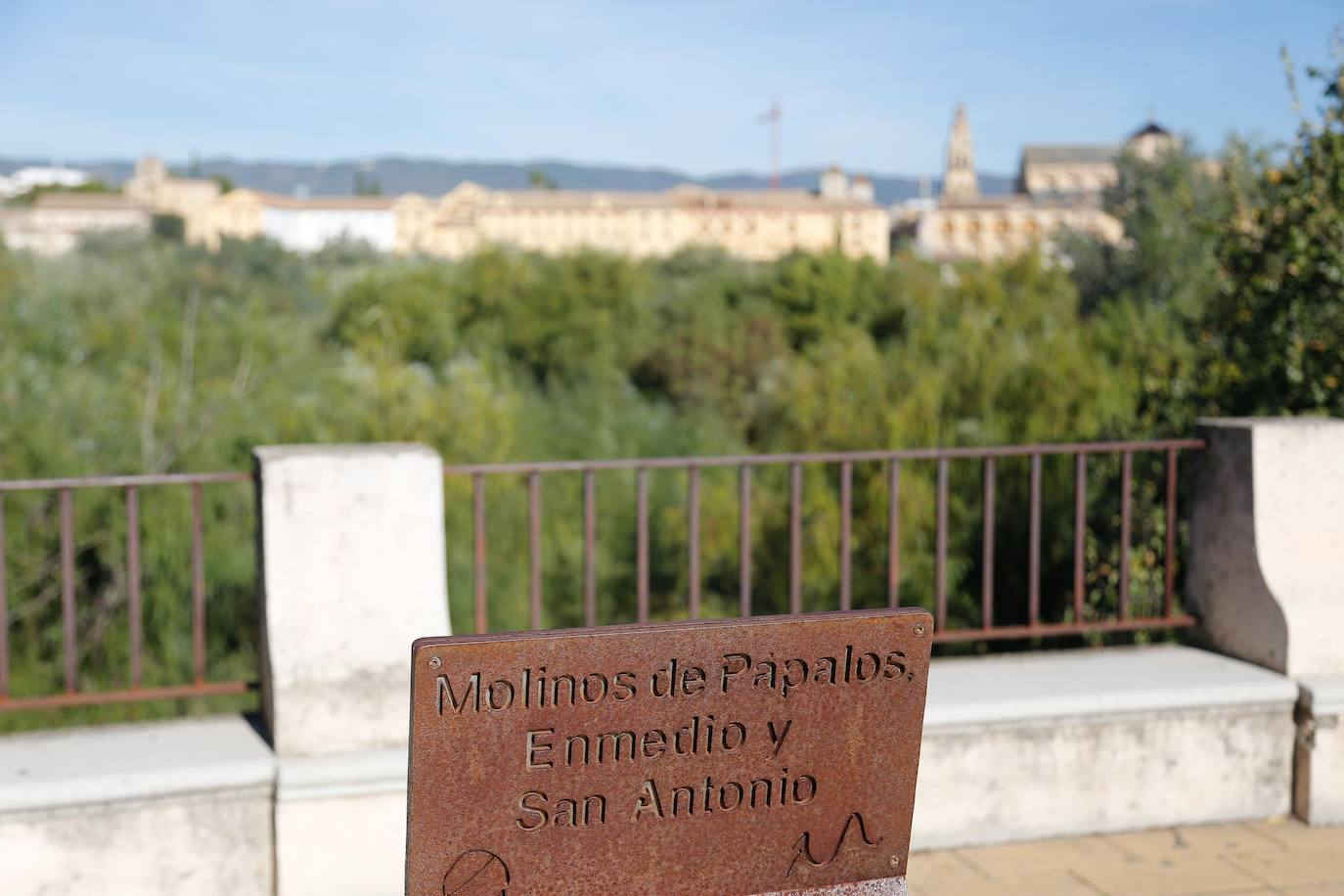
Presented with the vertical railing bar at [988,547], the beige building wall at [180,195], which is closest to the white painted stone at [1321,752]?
the vertical railing bar at [988,547]

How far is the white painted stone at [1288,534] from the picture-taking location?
4152 millimetres

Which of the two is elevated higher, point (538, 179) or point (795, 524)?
point (538, 179)

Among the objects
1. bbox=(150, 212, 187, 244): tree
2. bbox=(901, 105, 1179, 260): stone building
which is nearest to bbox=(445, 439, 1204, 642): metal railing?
bbox=(901, 105, 1179, 260): stone building

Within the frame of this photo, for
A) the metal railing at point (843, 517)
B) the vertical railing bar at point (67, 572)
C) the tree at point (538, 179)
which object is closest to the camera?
the vertical railing bar at point (67, 572)

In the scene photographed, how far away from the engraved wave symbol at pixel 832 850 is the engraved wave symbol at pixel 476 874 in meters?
0.46

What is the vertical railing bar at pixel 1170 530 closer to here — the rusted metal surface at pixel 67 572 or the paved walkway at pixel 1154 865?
the paved walkway at pixel 1154 865

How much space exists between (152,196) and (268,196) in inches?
655

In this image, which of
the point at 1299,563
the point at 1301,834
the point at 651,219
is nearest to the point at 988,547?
the point at 1299,563

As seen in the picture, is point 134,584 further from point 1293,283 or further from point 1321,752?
point 1293,283

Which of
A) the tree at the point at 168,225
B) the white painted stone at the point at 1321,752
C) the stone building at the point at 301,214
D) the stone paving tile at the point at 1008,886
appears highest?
the stone building at the point at 301,214

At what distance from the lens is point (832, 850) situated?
7.05 feet

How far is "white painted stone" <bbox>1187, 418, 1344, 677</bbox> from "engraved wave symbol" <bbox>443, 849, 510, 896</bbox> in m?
3.01

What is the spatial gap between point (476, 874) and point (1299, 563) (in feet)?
10.4

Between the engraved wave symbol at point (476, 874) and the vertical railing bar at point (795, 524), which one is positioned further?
the vertical railing bar at point (795, 524)
